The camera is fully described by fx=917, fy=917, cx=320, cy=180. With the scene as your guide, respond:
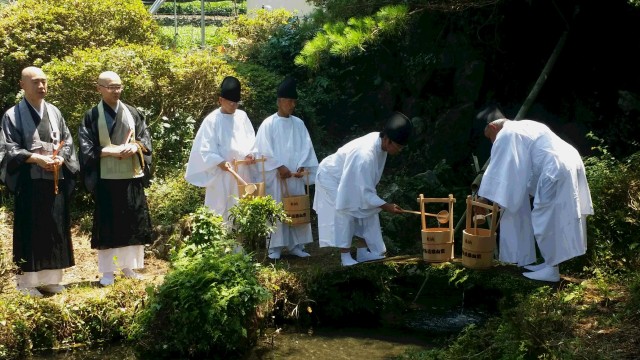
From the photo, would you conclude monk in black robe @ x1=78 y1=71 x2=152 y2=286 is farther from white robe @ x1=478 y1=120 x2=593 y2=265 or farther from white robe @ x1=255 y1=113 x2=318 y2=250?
white robe @ x1=478 y1=120 x2=593 y2=265

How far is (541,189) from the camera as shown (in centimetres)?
891

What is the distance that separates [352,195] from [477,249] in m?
1.45

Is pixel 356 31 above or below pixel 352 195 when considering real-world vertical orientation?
above

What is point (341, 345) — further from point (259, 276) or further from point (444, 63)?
point (444, 63)

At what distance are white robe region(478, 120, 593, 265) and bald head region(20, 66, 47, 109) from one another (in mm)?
4535

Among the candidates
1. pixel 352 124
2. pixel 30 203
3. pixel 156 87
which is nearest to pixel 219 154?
pixel 30 203

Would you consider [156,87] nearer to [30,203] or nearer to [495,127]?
[30,203]

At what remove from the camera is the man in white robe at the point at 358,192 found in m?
9.48

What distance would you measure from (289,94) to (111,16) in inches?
188

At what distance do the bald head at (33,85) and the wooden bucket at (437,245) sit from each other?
4.12 metres

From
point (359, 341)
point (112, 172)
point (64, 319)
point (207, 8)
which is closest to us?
point (64, 319)

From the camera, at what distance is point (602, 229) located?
31.5 feet

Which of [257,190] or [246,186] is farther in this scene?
[257,190]

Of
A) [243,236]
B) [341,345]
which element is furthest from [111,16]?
[341,345]
